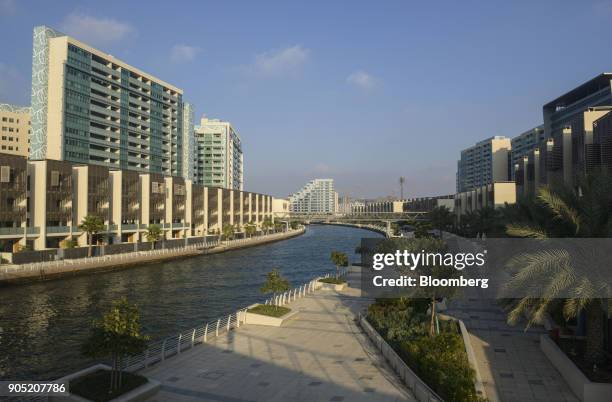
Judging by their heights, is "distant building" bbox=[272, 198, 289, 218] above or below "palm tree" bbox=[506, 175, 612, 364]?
above

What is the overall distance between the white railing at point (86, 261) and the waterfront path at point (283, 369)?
3316 centimetres

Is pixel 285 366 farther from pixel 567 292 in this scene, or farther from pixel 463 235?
pixel 463 235

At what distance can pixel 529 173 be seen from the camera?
2066 inches

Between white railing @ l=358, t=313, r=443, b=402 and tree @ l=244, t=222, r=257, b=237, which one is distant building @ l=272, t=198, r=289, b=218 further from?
white railing @ l=358, t=313, r=443, b=402

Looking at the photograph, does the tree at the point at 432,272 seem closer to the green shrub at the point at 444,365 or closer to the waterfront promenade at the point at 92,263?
the green shrub at the point at 444,365

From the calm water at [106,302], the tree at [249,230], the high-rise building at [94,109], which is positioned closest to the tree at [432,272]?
the calm water at [106,302]

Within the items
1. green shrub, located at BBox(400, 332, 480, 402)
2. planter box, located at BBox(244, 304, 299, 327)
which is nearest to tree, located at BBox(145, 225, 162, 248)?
planter box, located at BBox(244, 304, 299, 327)

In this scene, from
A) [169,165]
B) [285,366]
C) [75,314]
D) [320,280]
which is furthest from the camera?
[169,165]

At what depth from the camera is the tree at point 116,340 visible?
14.9 m

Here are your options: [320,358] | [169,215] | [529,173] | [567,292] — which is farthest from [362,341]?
[169,215]

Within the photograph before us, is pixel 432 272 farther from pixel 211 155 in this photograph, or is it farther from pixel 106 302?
pixel 211 155

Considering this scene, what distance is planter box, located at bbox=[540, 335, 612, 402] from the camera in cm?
1424

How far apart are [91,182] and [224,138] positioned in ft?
388

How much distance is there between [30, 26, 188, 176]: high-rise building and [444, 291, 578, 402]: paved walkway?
310ft
